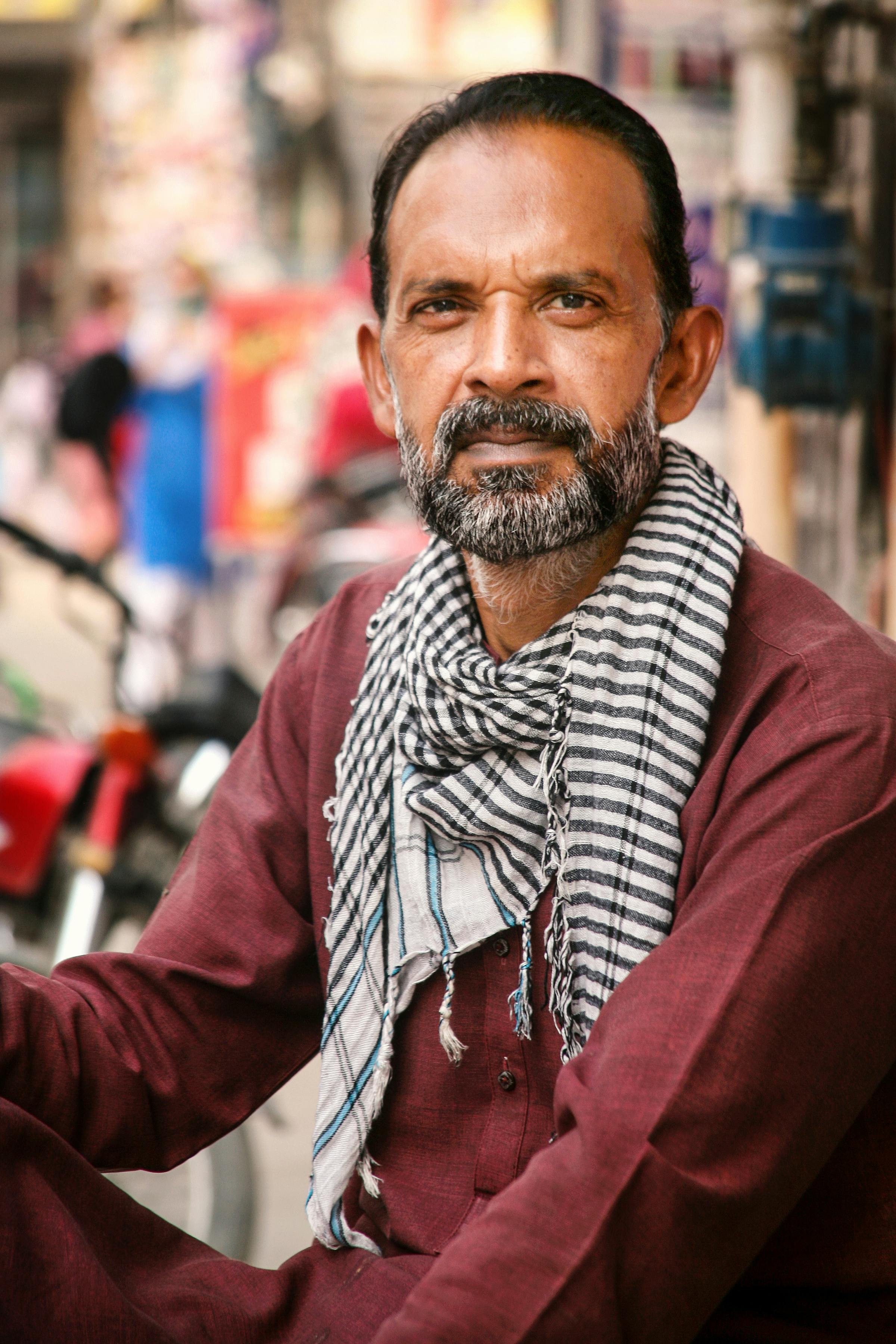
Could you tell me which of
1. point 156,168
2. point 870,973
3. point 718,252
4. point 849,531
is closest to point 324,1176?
point 870,973

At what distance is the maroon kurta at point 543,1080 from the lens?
122cm

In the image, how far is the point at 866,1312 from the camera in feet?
4.71

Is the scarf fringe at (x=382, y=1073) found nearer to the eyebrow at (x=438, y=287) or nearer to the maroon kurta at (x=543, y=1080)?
the maroon kurta at (x=543, y=1080)

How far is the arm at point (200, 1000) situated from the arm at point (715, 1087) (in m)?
0.50

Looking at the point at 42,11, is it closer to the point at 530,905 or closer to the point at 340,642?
the point at 340,642

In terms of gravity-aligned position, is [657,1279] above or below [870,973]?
below

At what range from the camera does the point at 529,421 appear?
1622mm

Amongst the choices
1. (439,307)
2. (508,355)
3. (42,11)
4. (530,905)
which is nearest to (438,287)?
(439,307)

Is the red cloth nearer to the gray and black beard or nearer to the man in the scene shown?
the man

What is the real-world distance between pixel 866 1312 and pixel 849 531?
8.68 ft

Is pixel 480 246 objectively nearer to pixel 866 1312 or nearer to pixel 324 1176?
pixel 324 1176

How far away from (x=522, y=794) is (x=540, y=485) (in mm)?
332

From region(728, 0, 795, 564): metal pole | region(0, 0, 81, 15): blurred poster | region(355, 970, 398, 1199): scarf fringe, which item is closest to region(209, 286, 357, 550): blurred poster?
region(728, 0, 795, 564): metal pole

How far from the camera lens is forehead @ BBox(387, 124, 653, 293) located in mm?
1616
